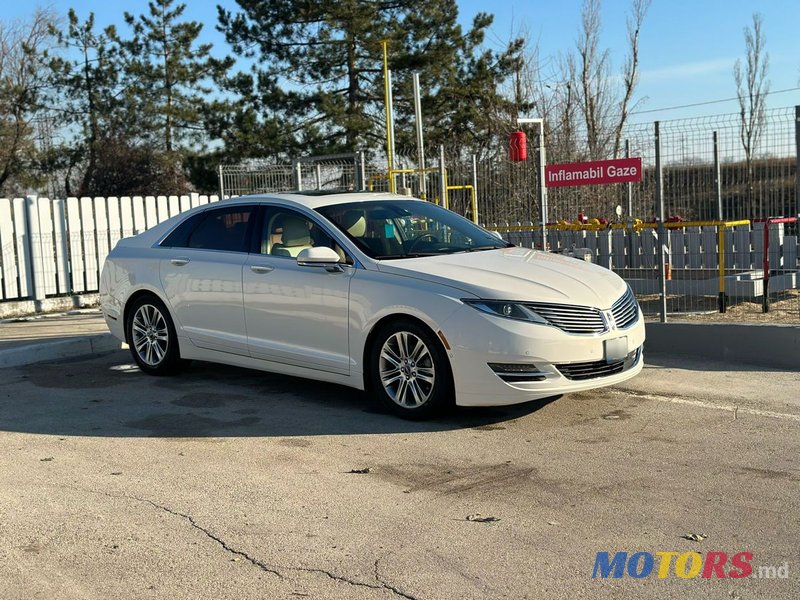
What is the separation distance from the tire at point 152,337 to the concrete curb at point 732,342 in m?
4.80

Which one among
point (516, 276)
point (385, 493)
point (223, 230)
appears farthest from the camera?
point (223, 230)

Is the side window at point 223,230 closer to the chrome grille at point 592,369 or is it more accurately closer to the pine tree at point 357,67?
the chrome grille at point 592,369

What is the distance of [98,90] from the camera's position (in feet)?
135

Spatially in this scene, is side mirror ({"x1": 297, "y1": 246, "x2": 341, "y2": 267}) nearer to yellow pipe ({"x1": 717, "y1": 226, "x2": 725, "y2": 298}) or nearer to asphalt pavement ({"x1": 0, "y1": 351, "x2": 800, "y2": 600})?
asphalt pavement ({"x1": 0, "y1": 351, "x2": 800, "y2": 600})

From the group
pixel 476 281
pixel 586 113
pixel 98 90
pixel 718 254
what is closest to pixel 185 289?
pixel 476 281

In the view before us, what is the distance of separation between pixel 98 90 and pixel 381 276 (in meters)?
38.3

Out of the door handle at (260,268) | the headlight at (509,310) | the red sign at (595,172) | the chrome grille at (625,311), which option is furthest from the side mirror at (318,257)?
the red sign at (595,172)

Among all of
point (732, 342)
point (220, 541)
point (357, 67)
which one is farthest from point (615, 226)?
point (357, 67)

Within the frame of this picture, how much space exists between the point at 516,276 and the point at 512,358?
713mm

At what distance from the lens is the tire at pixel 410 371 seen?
6332mm

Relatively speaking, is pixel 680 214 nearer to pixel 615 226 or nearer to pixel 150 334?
pixel 615 226

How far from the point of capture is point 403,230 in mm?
7363

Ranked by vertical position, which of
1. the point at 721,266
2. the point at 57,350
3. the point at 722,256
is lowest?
the point at 57,350

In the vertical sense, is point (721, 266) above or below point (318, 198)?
below
